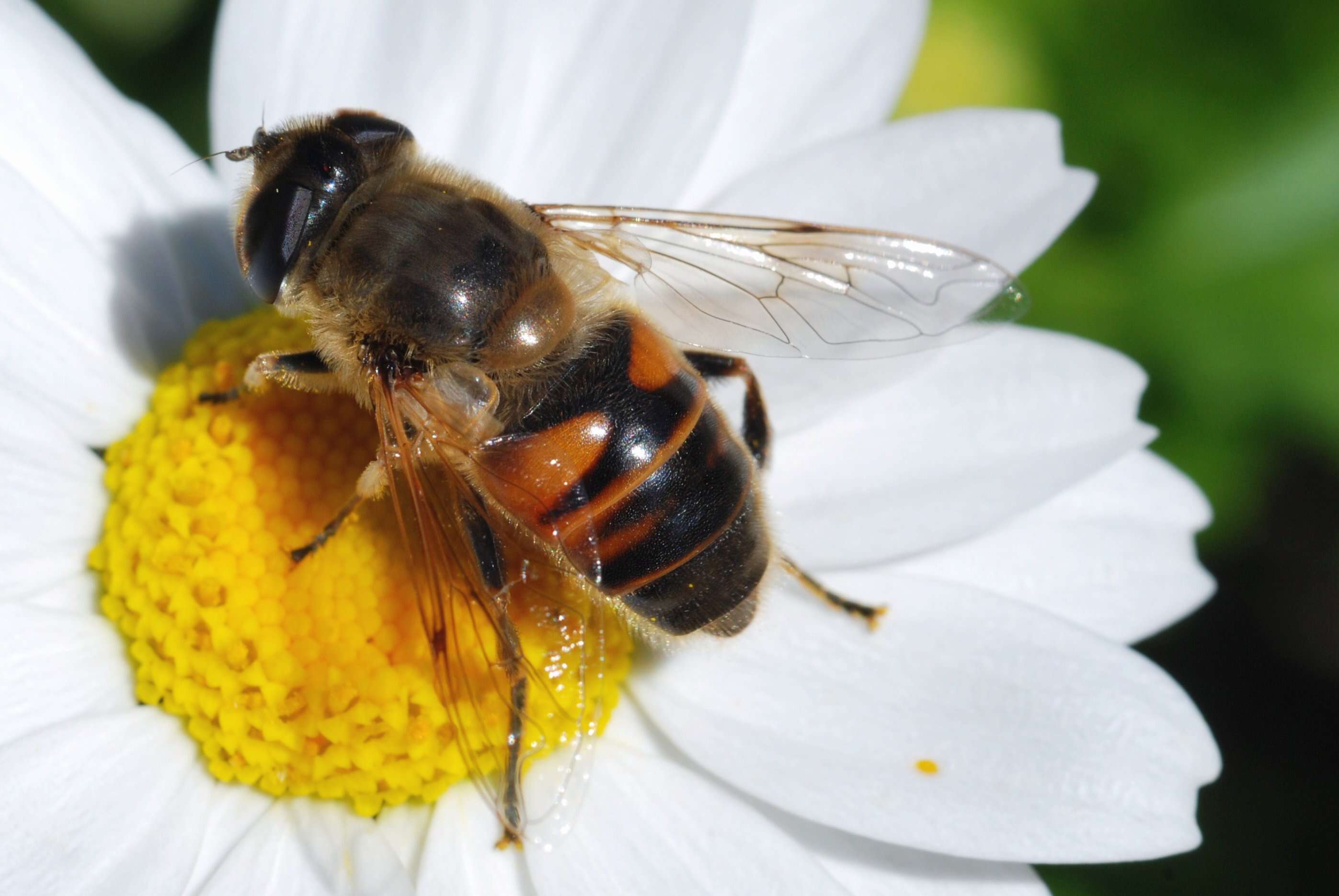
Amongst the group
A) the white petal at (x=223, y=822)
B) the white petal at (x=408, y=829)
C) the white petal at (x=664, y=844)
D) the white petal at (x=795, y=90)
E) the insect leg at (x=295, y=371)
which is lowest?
the white petal at (x=223, y=822)

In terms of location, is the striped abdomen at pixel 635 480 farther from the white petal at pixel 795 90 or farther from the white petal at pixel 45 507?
the white petal at pixel 795 90

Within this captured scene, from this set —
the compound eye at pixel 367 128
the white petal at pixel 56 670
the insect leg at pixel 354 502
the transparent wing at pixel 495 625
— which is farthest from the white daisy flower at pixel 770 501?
the compound eye at pixel 367 128

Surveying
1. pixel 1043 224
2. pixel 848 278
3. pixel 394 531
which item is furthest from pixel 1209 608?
pixel 394 531

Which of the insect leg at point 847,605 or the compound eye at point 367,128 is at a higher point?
the compound eye at point 367,128

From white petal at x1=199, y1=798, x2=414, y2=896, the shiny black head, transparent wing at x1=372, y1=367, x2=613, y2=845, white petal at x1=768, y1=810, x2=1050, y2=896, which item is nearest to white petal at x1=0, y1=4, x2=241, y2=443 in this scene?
the shiny black head

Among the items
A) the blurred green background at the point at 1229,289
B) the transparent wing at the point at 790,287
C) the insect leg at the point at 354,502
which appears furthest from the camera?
the blurred green background at the point at 1229,289

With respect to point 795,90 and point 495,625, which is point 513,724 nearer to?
point 495,625

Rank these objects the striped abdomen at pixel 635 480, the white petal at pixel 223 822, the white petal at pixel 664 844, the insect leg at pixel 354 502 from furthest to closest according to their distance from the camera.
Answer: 1. the white petal at pixel 664 844
2. the white petal at pixel 223 822
3. the insect leg at pixel 354 502
4. the striped abdomen at pixel 635 480

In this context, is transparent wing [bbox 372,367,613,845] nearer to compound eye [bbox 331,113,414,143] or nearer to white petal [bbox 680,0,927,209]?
compound eye [bbox 331,113,414,143]
